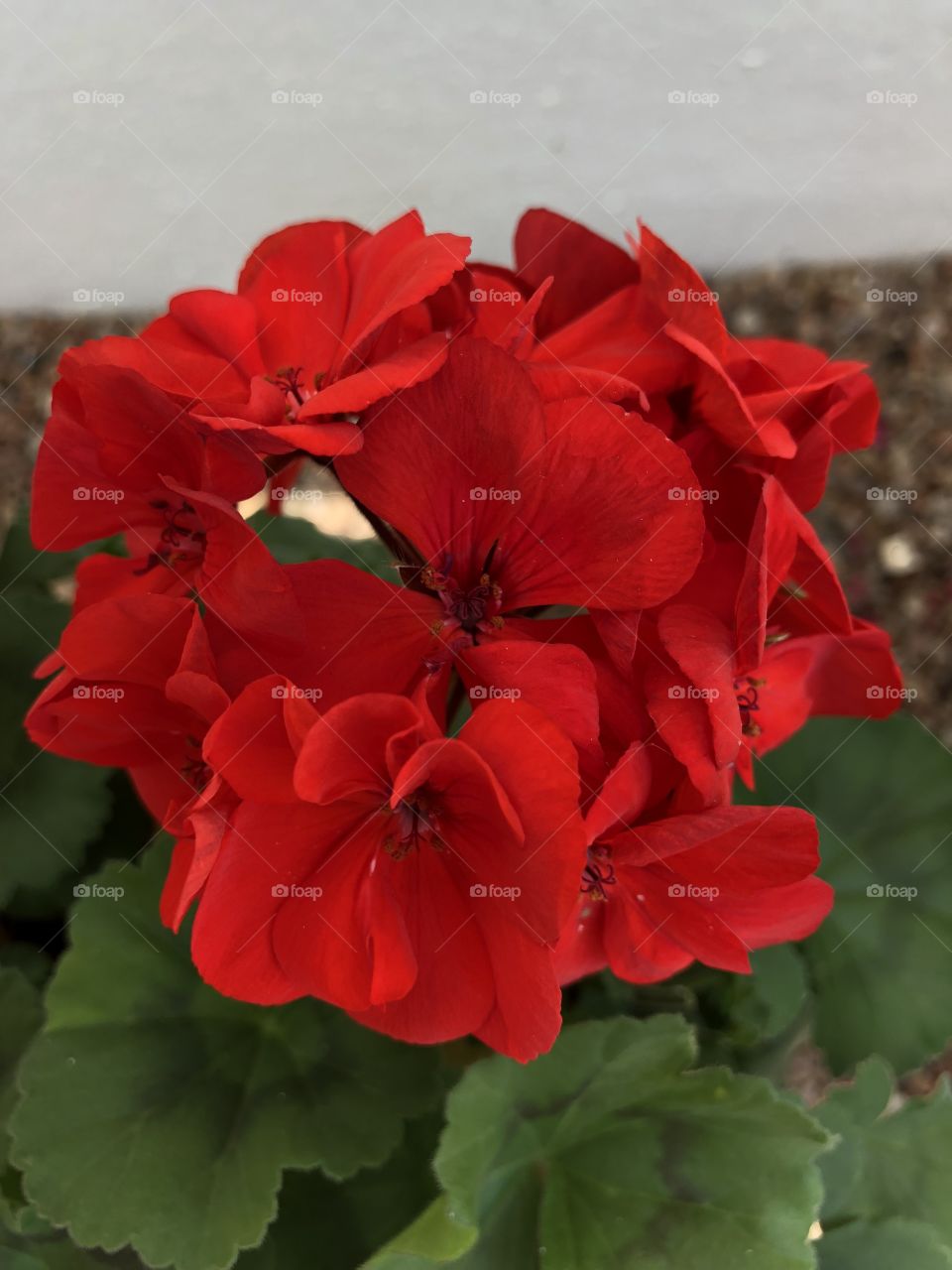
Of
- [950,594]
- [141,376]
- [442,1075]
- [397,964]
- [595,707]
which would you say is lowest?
[950,594]

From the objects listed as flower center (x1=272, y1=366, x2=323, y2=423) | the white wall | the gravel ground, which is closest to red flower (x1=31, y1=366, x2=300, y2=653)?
flower center (x1=272, y1=366, x2=323, y2=423)

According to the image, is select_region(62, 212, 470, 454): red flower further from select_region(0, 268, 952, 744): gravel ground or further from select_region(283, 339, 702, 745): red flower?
select_region(0, 268, 952, 744): gravel ground

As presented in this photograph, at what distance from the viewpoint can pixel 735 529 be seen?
865 mm

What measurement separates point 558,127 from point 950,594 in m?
1.04

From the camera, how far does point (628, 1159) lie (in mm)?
1126

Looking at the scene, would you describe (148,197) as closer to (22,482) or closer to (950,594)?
(22,482)

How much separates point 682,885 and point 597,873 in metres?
0.06

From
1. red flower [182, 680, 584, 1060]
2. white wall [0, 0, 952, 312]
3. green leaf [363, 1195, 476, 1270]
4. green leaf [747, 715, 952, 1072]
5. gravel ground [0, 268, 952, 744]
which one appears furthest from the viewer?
gravel ground [0, 268, 952, 744]

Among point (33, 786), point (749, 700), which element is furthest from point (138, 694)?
point (33, 786)

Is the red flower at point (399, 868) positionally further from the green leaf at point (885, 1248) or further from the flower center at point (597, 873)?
the green leaf at point (885, 1248)

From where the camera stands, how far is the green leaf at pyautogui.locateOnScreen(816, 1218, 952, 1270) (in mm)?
1158

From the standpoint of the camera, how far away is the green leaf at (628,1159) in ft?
3.40

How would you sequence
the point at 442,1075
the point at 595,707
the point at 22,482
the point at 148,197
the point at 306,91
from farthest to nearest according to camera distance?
the point at 22,482, the point at 148,197, the point at 306,91, the point at 442,1075, the point at 595,707

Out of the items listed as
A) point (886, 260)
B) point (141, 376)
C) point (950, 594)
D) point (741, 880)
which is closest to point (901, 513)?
point (950, 594)
